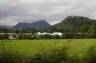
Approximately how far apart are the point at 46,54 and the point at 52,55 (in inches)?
7.6

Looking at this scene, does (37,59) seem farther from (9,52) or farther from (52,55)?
(9,52)

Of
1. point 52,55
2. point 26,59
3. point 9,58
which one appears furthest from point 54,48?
point 9,58

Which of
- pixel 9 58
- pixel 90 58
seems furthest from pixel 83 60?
pixel 9 58

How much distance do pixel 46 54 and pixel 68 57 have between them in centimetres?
70

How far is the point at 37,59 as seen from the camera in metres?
8.27

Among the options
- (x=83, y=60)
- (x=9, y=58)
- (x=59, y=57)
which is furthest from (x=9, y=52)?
(x=83, y=60)

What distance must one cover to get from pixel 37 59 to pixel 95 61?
1806 millimetres

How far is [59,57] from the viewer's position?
8266 millimetres

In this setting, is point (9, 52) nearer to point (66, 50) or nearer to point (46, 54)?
point (46, 54)

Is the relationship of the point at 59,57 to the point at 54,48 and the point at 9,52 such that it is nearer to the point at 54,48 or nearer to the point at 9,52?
the point at 54,48

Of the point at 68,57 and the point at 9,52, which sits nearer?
the point at 68,57

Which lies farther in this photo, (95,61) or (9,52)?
(9,52)

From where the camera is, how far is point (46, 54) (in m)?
8.31

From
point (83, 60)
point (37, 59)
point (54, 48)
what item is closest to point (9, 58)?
point (37, 59)
